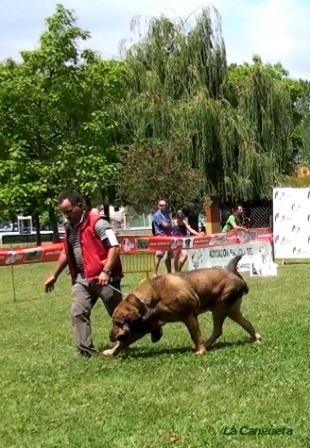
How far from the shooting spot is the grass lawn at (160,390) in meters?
5.36

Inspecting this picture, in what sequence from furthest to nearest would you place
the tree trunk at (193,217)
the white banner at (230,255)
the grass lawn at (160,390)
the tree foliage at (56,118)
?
the tree trunk at (193,217) < the tree foliage at (56,118) < the white banner at (230,255) < the grass lawn at (160,390)

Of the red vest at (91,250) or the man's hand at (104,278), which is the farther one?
the red vest at (91,250)

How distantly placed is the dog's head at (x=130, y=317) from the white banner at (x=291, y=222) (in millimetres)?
12741

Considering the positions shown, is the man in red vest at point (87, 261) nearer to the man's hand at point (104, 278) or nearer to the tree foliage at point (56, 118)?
the man's hand at point (104, 278)

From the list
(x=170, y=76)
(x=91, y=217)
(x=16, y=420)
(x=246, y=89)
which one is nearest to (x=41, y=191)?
(x=170, y=76)

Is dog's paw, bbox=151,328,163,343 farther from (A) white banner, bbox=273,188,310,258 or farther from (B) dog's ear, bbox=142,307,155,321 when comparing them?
(A) white banner, bbox=273,188,310,258

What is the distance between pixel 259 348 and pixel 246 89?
2848 centimetres

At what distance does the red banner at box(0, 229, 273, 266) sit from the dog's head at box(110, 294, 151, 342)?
8.00 meters

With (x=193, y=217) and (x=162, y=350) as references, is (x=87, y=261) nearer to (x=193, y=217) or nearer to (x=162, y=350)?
(x=162, y=350)

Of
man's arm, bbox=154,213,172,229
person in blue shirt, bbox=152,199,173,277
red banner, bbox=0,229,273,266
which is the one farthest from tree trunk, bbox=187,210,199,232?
man's arm, bbox=154,213,172,229

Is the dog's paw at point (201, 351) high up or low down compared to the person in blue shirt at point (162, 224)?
down

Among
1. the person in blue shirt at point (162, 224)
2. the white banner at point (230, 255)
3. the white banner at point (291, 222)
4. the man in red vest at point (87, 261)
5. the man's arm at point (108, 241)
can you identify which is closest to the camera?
the man's arm at point (108, 241)

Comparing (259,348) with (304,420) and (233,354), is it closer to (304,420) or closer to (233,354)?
(233,354)

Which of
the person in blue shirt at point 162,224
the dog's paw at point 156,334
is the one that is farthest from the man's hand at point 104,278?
the person in blue shirt at point 162,224
